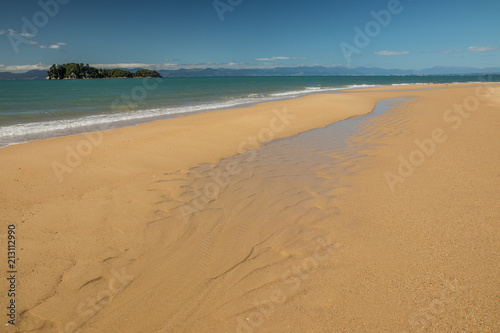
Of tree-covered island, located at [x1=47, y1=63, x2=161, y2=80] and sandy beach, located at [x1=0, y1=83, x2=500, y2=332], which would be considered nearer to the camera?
sandy beach, located at [x1=0, y1=83, x2=500, y2=332]

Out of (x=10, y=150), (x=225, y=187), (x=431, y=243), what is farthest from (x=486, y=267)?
(x=10, y=150)

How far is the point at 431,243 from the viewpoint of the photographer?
3473mm

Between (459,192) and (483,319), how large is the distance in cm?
311

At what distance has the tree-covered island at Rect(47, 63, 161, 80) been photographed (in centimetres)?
13500

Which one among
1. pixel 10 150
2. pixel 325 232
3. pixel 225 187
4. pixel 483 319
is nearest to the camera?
pixel 483 319

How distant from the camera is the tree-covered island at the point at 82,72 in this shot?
443 feet

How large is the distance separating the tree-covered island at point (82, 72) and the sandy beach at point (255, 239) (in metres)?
162

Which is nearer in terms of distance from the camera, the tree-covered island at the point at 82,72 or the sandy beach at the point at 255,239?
the sandy beach at the point at 255,239

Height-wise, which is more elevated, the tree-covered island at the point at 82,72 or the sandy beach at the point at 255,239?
the tree-covered island at the point at 82,72

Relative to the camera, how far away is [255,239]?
3.91 meters

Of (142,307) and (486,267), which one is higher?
(486,267)

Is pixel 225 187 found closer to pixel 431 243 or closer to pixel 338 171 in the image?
pixel 338 171

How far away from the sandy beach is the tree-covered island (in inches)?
6396

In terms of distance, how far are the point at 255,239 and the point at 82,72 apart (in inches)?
6859
